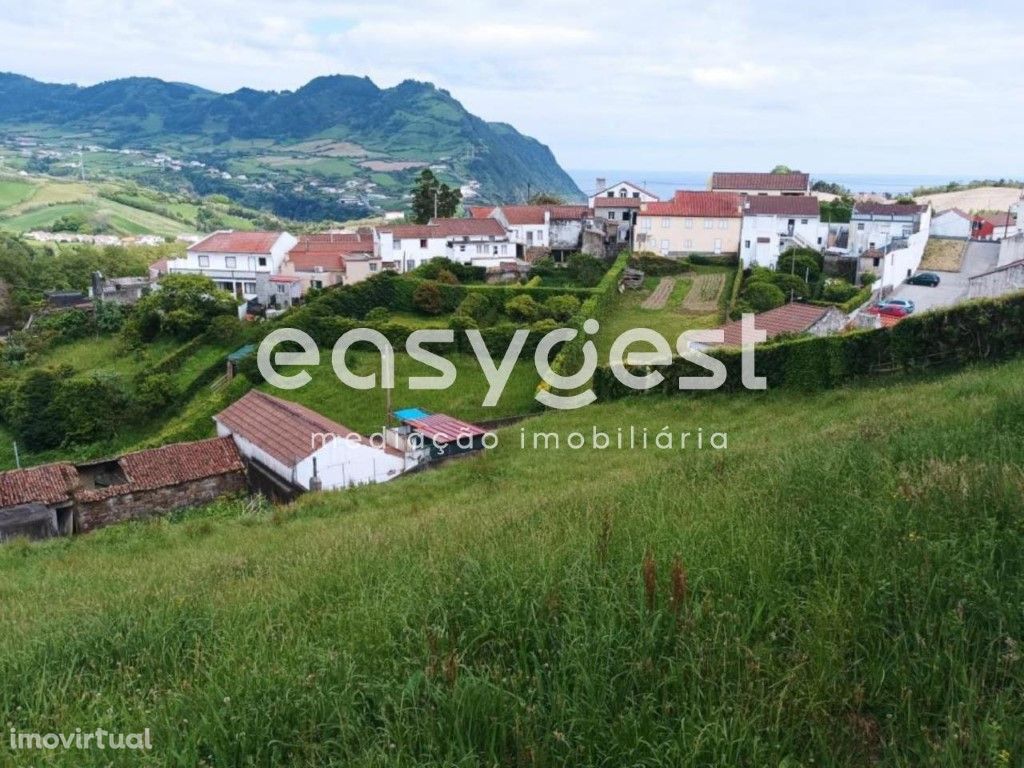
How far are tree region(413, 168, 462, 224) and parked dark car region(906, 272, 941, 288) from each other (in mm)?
34785

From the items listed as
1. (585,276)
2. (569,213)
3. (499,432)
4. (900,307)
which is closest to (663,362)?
(499,432)

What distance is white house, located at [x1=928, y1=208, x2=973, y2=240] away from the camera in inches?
1674

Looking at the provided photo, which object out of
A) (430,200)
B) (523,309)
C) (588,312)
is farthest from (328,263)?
(588,312)

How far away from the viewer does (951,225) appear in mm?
42938

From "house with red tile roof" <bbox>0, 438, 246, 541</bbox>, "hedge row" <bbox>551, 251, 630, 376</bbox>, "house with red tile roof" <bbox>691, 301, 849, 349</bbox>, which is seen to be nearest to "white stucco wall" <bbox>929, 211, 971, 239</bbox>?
"hedge row" <bbox>551, 251, 630, 376</bbox>

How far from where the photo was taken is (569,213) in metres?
51.4

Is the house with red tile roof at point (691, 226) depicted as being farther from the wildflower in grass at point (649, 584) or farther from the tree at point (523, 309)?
the wildflower in grass at point (649, 584)

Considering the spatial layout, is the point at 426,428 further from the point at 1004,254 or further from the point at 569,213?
the point at 569,213

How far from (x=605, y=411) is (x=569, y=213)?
110 ft

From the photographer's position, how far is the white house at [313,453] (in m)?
18.6

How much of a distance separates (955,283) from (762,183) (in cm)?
2008

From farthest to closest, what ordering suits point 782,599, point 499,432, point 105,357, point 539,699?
point 105,357 < point 499,432 < point 782,599 < point 539,699

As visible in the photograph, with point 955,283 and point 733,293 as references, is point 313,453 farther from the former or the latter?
point 955,283

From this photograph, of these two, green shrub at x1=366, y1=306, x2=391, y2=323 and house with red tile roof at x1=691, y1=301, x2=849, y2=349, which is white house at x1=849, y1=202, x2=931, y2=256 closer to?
house with red tile roof at x1=691, y1=301, x2=849, y2=349
